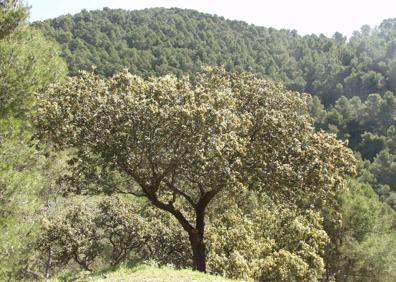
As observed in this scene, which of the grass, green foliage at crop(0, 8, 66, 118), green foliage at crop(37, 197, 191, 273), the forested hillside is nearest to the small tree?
green foliage at crop(0, 8, 66, 118)

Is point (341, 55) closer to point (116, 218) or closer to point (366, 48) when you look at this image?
point (366, 48)

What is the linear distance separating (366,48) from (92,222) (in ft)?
569

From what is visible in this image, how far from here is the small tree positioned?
1572cm

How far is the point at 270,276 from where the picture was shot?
24.8 metres

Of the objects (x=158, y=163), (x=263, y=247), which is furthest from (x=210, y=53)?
(x=158, y=163)

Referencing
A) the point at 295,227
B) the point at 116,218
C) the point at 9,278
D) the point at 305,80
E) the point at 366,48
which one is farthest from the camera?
the point at 366,48

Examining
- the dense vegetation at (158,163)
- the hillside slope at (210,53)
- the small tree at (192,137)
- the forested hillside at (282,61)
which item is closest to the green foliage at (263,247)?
the dense vegetation at (158,163)

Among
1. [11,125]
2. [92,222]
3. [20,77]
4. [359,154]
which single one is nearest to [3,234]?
[11,125]

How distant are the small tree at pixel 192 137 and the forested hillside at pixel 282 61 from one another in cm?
8011

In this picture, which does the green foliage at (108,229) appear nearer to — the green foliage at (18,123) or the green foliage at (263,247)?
the green foliage at (263,247)

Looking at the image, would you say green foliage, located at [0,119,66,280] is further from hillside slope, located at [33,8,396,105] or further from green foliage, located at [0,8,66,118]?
hillside slope, located at [33,8,396,105]

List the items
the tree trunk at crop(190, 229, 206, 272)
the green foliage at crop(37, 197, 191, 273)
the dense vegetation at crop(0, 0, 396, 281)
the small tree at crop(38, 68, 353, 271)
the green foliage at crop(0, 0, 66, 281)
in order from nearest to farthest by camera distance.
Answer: the green foliage at crop(0, 0, 66, 281) → the dense vegetation at crop(0, 0, 396, 281) → the small tree at crop(38, 68, 353, 271) → the tree trunk at crop(190, 229, 206, 272) → the green foliage at crop(37, 197, 191, 273)

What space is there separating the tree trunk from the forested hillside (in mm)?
80035

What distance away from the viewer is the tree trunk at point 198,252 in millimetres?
18875
